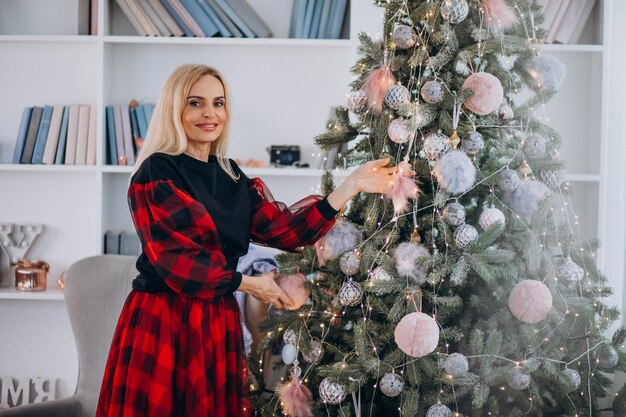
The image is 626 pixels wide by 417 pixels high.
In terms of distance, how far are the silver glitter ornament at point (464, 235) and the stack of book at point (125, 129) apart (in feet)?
5.60

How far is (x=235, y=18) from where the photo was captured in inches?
119

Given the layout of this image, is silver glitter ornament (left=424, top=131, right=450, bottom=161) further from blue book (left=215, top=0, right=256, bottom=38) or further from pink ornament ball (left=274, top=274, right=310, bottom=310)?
blue book (left=215, top=0, right=256, bottom=38)

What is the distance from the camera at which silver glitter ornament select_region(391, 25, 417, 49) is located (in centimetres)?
177

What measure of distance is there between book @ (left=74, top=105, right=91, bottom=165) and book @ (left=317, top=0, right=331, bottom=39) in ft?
3.27

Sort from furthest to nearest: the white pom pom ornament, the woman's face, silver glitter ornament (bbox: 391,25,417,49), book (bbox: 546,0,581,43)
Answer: book (bbox: 546,0,581,43) < the woman's face < silver glitter ornament (bbox: 391,25,417,49) < the white pom pom ornament

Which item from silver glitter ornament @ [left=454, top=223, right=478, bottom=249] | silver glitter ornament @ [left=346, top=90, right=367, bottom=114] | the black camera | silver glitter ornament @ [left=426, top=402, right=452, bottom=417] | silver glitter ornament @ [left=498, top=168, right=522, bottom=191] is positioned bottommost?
silver glitter ornament @ [left=426, top=402, right=452, bottom=417]

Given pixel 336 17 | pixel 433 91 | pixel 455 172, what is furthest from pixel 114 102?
pixel 455 172

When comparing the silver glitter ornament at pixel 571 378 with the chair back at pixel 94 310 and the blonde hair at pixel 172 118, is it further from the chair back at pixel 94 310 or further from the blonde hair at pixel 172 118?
the chair back at pixel 94 310

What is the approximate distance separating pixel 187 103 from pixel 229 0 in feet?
4.24

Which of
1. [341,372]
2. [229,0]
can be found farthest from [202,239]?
[229,0]

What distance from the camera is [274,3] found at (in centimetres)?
317

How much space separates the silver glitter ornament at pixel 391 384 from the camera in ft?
5.75

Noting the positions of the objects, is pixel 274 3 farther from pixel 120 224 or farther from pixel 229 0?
pixel 120 224

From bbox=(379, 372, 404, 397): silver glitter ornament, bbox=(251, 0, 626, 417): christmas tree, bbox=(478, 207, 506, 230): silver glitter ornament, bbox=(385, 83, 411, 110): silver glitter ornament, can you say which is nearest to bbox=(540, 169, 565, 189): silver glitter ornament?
bbox=(251, 0, 626, 417): christmas tree
